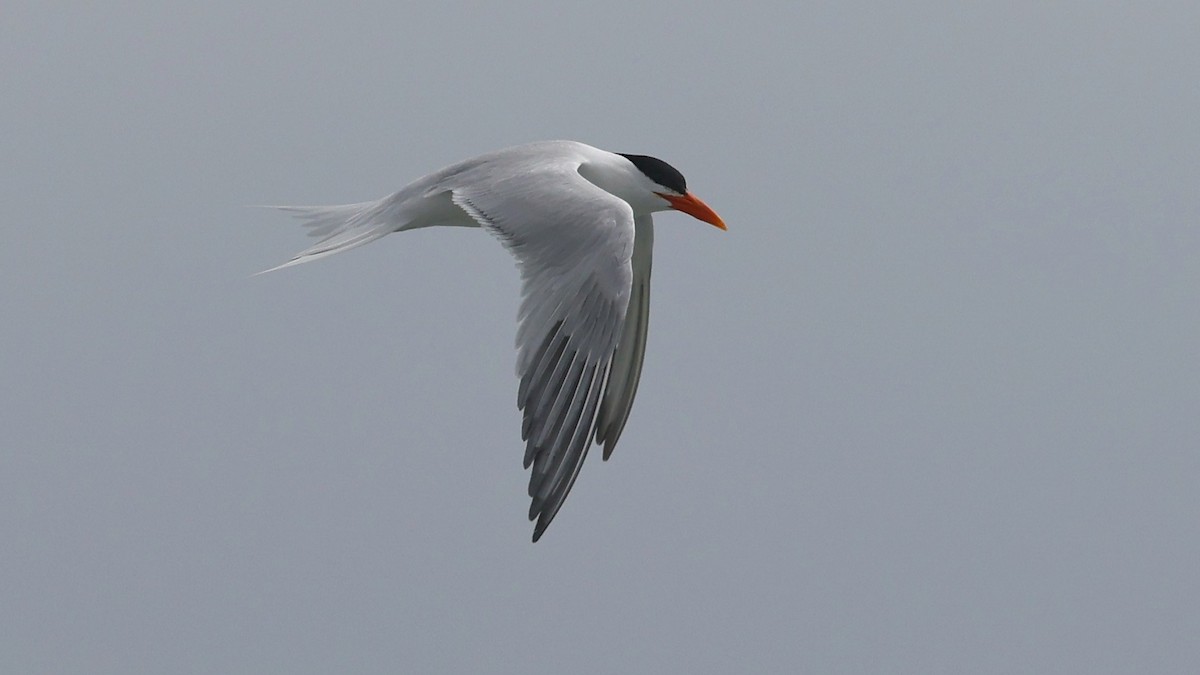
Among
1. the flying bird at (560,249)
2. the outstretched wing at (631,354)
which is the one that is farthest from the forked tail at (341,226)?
the outstretched wing at (631,354)

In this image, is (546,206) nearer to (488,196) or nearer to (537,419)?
(488,196)

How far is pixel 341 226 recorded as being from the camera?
807cm

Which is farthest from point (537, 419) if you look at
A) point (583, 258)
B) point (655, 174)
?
point (655, 174)

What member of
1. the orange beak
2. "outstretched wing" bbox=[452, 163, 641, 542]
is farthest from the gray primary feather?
the orange beak

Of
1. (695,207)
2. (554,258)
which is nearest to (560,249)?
(554,258)

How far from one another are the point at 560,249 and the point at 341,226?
6.68 ft

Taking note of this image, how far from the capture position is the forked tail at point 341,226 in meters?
7.59

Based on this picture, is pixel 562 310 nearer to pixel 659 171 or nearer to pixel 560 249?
pixel 560 249

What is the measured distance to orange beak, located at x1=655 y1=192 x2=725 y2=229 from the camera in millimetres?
8219

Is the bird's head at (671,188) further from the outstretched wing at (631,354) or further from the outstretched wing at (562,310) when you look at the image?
the outstretched wing at (562,310)

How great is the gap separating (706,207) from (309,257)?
81.4 inches

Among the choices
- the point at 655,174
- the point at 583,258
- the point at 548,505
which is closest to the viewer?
the point at 548,505

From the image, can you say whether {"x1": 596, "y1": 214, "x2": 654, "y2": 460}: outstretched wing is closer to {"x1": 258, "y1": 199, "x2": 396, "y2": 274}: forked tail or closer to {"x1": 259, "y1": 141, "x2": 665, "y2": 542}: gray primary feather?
{"x1": 259, "y1": 141, "x2": 665, "y2": 542}: gray primary feather

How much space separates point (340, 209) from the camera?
8297mm
